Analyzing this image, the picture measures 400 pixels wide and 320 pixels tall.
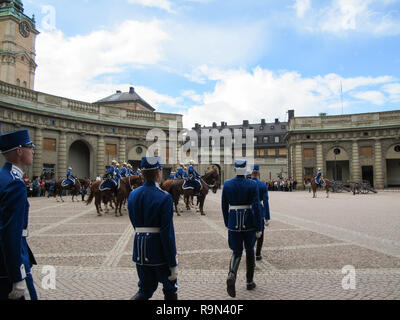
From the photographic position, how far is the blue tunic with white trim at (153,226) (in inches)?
130

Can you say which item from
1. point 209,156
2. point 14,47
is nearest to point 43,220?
point 14,47

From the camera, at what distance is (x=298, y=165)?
46438 mm

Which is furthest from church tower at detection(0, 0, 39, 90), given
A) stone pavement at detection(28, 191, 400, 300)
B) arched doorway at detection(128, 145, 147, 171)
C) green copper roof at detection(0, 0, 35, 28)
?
stone pavement at detection(28, 191, 400, 300)

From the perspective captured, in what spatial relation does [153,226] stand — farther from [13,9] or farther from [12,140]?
[13,9]

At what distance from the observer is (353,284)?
200 inches

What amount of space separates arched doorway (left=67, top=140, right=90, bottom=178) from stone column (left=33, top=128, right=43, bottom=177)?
15.1 ft

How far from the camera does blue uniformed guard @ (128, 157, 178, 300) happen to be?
3.30 meters

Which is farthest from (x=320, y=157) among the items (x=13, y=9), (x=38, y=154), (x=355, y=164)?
(x=13, y=9)

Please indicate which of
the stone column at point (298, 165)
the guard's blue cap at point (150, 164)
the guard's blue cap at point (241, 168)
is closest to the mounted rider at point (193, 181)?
the guard's blue cap at point (241, 168)

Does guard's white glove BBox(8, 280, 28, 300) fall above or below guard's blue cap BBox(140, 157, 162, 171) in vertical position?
below

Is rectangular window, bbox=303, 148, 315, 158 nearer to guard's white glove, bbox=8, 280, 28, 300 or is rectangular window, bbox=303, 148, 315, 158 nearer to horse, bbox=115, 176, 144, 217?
horse, bbox=115, 176, 144, 217

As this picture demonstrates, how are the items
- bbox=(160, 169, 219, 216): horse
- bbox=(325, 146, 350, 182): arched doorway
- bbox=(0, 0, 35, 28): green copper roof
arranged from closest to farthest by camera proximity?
bbox=(160, 169, 219, 216): horse, bbox=(325, 146, 350, 182): arched doorway, bbox=(0, 0, 35, 28): green copper roof

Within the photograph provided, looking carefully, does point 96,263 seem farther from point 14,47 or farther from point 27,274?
point 14,47

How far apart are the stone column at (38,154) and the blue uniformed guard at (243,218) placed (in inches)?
1167
